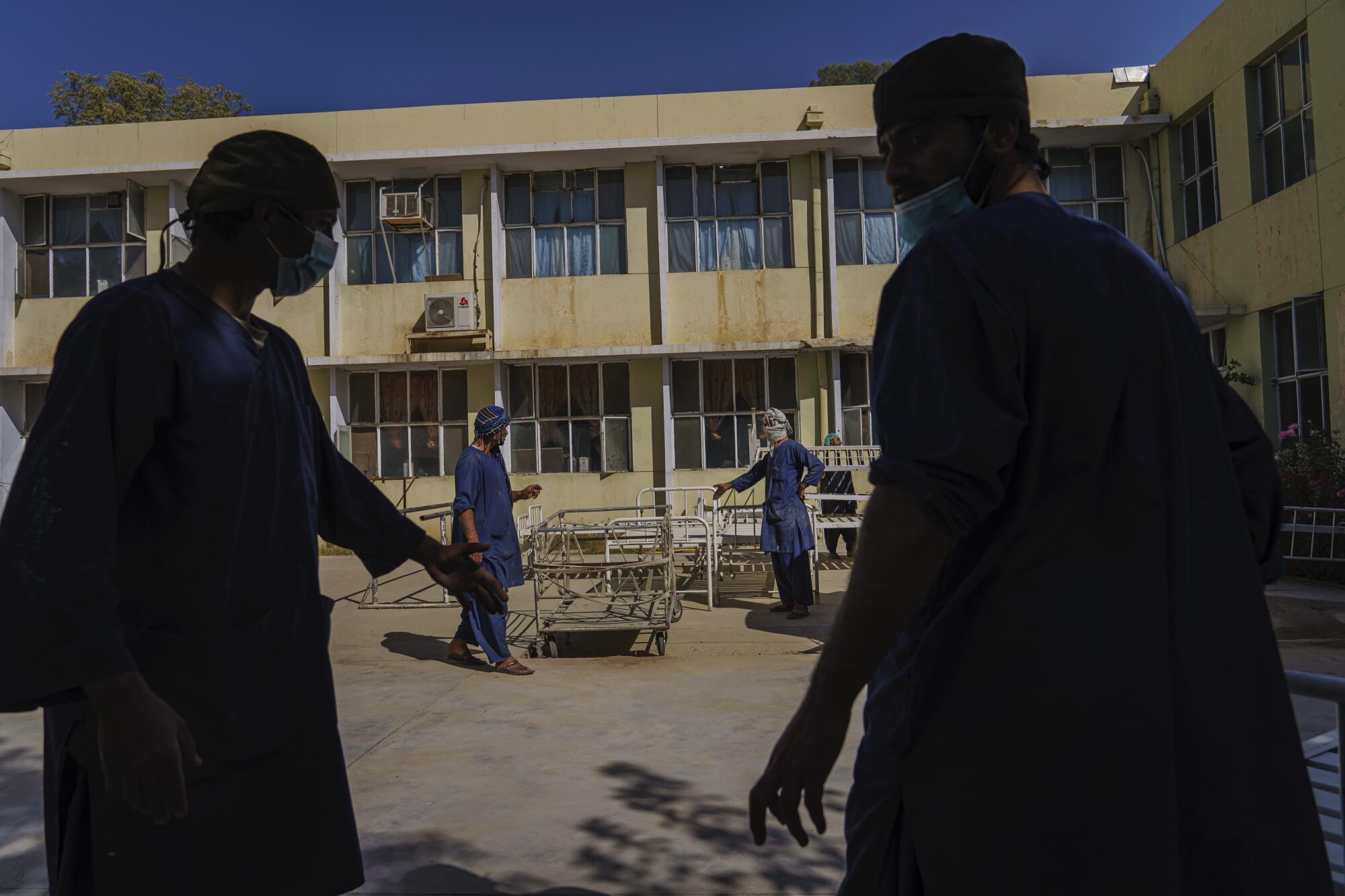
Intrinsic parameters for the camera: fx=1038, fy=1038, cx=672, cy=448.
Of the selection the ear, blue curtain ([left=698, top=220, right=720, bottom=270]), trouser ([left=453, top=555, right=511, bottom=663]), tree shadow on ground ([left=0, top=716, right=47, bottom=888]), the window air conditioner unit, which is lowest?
tree shadow on ground ([left=0, top=716, right=47, bottom=888])

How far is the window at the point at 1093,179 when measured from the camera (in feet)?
50.0

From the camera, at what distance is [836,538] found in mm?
13461

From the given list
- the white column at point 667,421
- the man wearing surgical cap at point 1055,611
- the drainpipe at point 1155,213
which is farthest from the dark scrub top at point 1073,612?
the drainpipe at point 1155,213

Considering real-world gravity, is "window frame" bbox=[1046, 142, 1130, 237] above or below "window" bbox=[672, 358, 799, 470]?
above

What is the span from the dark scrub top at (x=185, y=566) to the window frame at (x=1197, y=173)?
1419cm

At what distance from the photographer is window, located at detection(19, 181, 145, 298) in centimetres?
1608

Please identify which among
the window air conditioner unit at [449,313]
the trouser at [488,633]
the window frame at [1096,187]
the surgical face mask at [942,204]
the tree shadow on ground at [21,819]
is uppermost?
the window frame at [1096,187]

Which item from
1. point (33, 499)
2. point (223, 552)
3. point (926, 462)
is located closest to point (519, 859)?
point (223, 552)

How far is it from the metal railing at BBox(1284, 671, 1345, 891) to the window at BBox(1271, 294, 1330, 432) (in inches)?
402

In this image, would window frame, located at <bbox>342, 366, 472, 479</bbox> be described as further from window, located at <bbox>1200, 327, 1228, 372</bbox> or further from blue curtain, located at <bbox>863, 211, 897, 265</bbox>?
window, located at <bbox>1200, 327, 1228, 372</bbox>

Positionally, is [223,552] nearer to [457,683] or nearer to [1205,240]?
[457,683]

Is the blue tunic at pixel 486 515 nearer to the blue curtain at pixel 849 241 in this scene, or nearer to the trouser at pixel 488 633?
the trouser at pixel 488 633

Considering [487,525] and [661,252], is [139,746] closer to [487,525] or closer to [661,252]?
[487,525]

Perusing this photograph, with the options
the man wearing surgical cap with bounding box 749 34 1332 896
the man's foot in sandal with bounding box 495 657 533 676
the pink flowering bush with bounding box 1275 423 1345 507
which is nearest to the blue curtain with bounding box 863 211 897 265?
the pink flowering bush with bounding box 1275 423 1345 507
